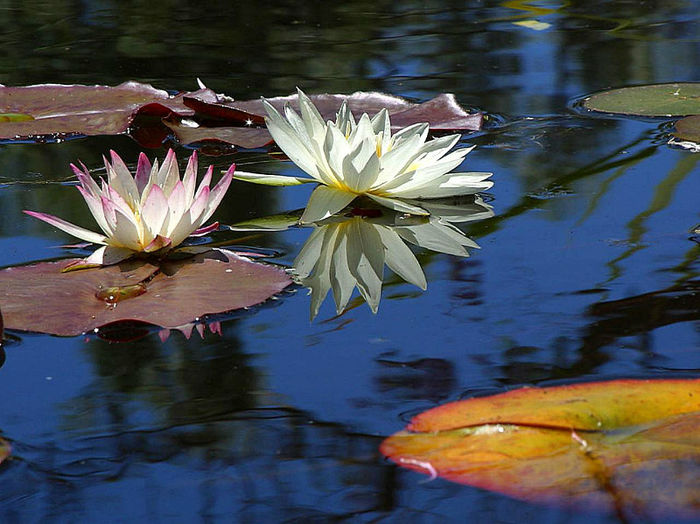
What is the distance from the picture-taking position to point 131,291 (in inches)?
58.2

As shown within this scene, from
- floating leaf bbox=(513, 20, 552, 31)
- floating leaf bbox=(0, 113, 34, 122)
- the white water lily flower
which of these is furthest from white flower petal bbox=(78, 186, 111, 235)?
floating leaf bbox=(513, 20, 552, 31)

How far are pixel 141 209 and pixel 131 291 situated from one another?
6.4 inches

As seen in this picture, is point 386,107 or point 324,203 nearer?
point 324,203

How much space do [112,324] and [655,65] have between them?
6.97ft

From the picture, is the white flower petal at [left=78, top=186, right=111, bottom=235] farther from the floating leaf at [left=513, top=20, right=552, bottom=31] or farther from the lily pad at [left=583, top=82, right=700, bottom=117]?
the floating leaf at [left=513, top=20, right=552, bottom=31]

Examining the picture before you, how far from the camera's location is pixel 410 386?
1.20 meters

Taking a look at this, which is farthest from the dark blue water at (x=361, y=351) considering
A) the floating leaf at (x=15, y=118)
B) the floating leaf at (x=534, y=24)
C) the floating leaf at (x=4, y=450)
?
the floating leaf at (x=534, y=24)

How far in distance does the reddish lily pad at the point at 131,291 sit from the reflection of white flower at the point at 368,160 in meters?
0.32

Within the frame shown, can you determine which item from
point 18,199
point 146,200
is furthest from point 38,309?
point 18,199

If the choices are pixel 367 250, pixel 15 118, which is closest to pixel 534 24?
pixel 15 118

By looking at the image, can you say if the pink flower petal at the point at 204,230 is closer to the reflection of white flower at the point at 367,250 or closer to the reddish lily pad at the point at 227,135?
the reflection of white flower at the point at 367,250

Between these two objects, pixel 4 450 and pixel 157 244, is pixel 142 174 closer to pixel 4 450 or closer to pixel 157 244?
pixel 157 244

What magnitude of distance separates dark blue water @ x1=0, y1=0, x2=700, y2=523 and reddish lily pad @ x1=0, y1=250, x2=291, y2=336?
0.10ft

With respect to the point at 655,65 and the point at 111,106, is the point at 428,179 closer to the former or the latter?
the point at 111,106
